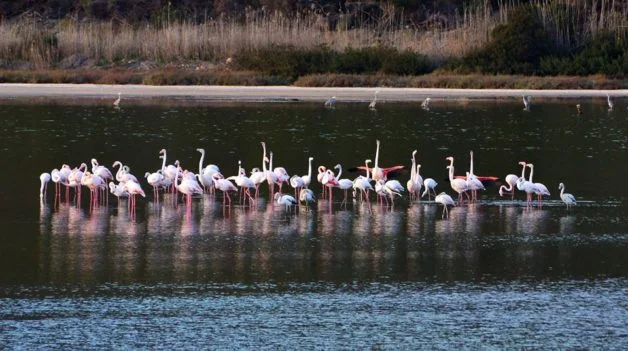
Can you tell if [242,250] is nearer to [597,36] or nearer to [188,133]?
[188,133]

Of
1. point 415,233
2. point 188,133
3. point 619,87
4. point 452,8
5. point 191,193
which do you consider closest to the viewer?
point 415,233

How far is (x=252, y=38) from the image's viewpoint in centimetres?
4191

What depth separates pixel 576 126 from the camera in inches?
1147

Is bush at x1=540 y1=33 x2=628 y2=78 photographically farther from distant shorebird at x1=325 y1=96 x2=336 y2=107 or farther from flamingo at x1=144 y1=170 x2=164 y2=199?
flamingo at x1=144 y1=170 x2=164 y2=199

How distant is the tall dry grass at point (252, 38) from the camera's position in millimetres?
41625

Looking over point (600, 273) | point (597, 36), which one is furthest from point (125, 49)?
point (600, 273)

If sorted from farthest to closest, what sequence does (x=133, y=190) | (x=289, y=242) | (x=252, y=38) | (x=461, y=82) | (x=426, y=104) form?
1. (x=252, y=38)
2. (x=461, y=82)
3. (x=426, y=104)
4. (x=133, y=190)
5. (x=289, y=242)

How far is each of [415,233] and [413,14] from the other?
32.8 m

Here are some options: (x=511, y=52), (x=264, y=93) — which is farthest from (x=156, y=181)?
(x=511, y=52)

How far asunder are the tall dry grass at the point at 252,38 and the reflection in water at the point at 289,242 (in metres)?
23.6

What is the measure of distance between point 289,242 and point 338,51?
26.9m

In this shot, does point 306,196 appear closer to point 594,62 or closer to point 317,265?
point 317,265

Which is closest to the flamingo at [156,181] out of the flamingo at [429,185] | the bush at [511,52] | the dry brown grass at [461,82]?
the flamingo at [429,185]

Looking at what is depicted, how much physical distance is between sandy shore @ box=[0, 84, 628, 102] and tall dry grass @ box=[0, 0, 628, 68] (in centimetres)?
384
